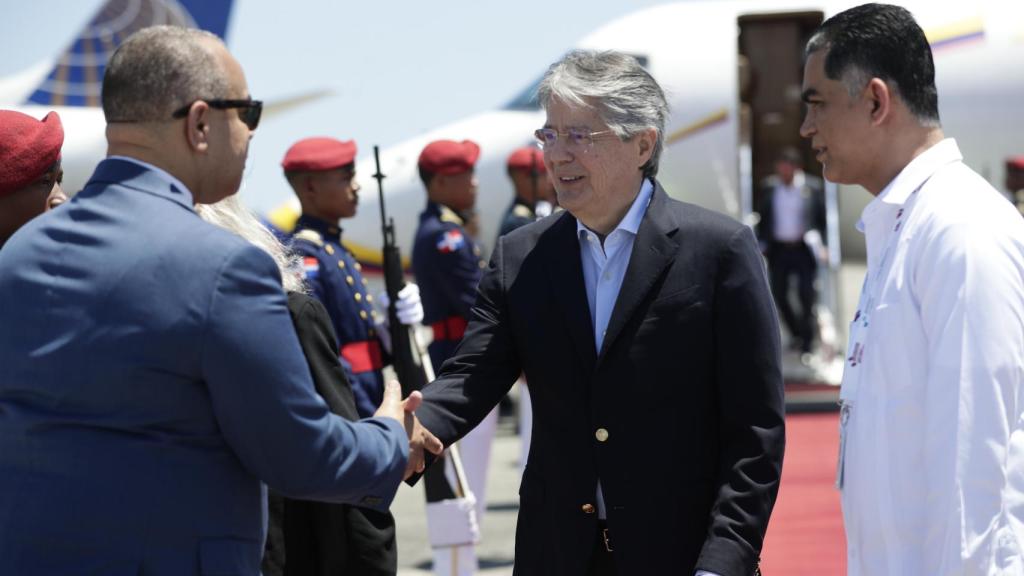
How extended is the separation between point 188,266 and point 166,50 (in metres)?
0.33

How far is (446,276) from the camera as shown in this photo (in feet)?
19.3

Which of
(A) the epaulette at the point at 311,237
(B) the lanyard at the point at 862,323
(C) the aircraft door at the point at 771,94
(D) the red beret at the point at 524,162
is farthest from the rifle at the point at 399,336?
(C) the aircraft door at the point at 771,94

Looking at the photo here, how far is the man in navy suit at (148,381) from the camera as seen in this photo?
1.82 m

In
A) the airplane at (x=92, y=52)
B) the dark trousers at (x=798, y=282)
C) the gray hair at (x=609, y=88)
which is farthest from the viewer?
the airplane at (x=92, y=52)

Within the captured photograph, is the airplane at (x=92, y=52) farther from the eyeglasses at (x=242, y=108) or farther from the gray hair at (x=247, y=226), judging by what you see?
the eyeglasses at (x=242, y=108)

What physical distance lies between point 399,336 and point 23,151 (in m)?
1.97

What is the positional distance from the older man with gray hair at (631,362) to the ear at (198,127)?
0.76m

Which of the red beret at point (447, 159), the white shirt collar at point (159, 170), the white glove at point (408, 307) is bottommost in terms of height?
the white glove at point (408, 307)

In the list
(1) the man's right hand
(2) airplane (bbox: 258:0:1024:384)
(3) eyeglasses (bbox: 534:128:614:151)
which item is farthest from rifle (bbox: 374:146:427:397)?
(2) airplane (bbox: 258:0:1024:384)

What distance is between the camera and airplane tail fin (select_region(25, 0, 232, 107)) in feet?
62.7

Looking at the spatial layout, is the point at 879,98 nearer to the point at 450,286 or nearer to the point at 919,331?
the point at 919,331

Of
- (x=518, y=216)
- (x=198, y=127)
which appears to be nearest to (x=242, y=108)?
(x=198, y=127)

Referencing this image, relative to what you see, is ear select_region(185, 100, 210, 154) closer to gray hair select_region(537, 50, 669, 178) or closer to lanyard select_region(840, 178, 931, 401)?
gray hair select_region(537, 50, 669, 178)

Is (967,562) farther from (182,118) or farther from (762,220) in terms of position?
(762,220)
